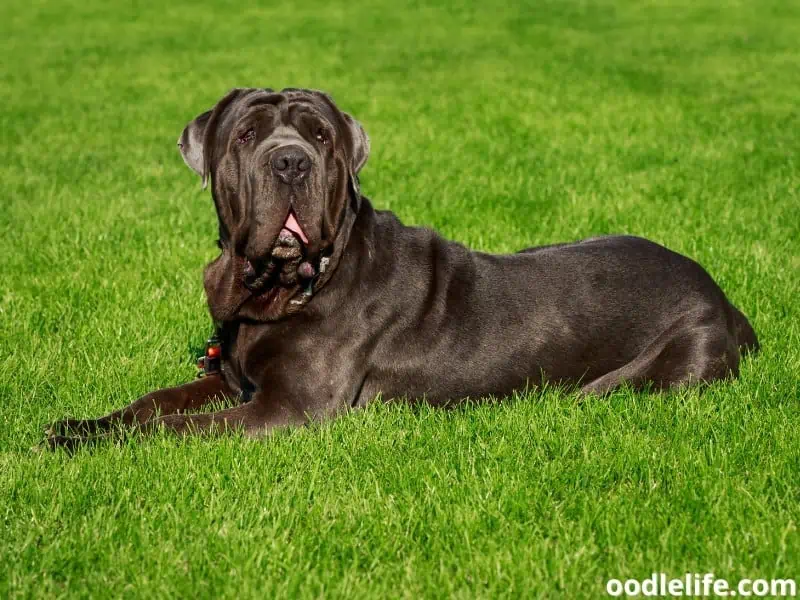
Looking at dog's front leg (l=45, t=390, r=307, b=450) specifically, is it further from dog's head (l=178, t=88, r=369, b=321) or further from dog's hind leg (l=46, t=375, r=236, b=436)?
dog's head (l=178, t=88, r=369, b=321)

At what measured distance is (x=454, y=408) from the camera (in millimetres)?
5082

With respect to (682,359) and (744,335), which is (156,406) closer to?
(682,359)

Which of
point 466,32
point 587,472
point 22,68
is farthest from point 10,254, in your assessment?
point 466,32

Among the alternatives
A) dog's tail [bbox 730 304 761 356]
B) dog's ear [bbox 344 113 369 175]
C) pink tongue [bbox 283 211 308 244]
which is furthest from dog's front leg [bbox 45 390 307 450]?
dog's tail [bbox 730 304 761 356]

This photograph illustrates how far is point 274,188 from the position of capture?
4695mm

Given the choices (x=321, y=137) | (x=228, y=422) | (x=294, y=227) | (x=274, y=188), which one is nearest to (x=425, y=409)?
(x=228, y=422)

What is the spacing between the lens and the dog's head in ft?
15.5

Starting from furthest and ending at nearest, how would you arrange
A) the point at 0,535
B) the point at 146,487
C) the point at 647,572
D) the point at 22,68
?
1. the point at 22,68
2. the point at 146,487
3. the point at 0,535
4. the point at 647,572

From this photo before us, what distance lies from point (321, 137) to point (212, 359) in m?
1.24

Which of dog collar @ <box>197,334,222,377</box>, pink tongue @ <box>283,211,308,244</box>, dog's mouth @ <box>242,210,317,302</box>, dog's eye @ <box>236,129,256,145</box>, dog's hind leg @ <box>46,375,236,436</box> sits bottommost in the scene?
dog's hind leg @ <box>46,375,236,436</box>

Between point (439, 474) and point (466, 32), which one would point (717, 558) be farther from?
point (466, 32)

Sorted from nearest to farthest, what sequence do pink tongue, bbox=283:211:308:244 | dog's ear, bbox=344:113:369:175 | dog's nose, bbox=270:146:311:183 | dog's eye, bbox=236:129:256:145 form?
dog's nose, bbox=270:146:311:183
pink tongue, bbox=283:211:308:244
dog's eye, bbox=236:129:256:145
dog's ear, bbox=344:113:369:175

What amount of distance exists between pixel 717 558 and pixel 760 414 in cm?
140

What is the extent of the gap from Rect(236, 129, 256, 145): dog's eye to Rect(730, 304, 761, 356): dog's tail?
2670mm
